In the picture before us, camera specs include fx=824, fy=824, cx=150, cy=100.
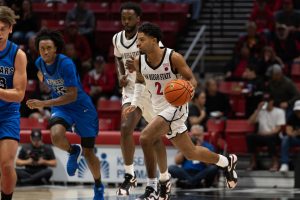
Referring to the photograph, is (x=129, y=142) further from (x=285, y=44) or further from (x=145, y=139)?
(x=285, y=44)

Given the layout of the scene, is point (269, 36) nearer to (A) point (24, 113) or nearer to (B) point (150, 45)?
(A) point (24, 113)

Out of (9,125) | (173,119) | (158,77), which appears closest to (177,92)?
(173,119)

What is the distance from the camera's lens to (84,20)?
18969 millimetres

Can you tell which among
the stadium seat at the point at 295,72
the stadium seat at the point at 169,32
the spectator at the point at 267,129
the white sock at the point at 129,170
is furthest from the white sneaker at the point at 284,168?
the white sock at the point at 129,170

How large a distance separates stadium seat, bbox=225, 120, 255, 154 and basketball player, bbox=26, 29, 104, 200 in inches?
218

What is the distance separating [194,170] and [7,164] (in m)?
7.32

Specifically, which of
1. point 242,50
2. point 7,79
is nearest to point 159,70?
point 7,79

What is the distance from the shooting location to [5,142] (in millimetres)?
7938

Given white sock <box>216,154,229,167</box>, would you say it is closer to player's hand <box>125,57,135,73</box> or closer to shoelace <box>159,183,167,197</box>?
shoelace <box>159,183,167,197</box>

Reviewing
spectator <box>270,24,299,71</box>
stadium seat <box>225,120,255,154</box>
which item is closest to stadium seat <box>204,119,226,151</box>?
stadium seat <box>225,120,255,154</box>

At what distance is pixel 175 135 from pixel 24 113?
26.8 ft

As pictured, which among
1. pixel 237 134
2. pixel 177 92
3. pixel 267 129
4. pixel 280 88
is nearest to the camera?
pixel 177 92

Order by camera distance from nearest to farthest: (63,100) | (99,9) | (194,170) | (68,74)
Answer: (63,100) → (68,74) → (194,170) → (99,9)

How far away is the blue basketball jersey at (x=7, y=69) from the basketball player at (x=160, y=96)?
6.52ft
